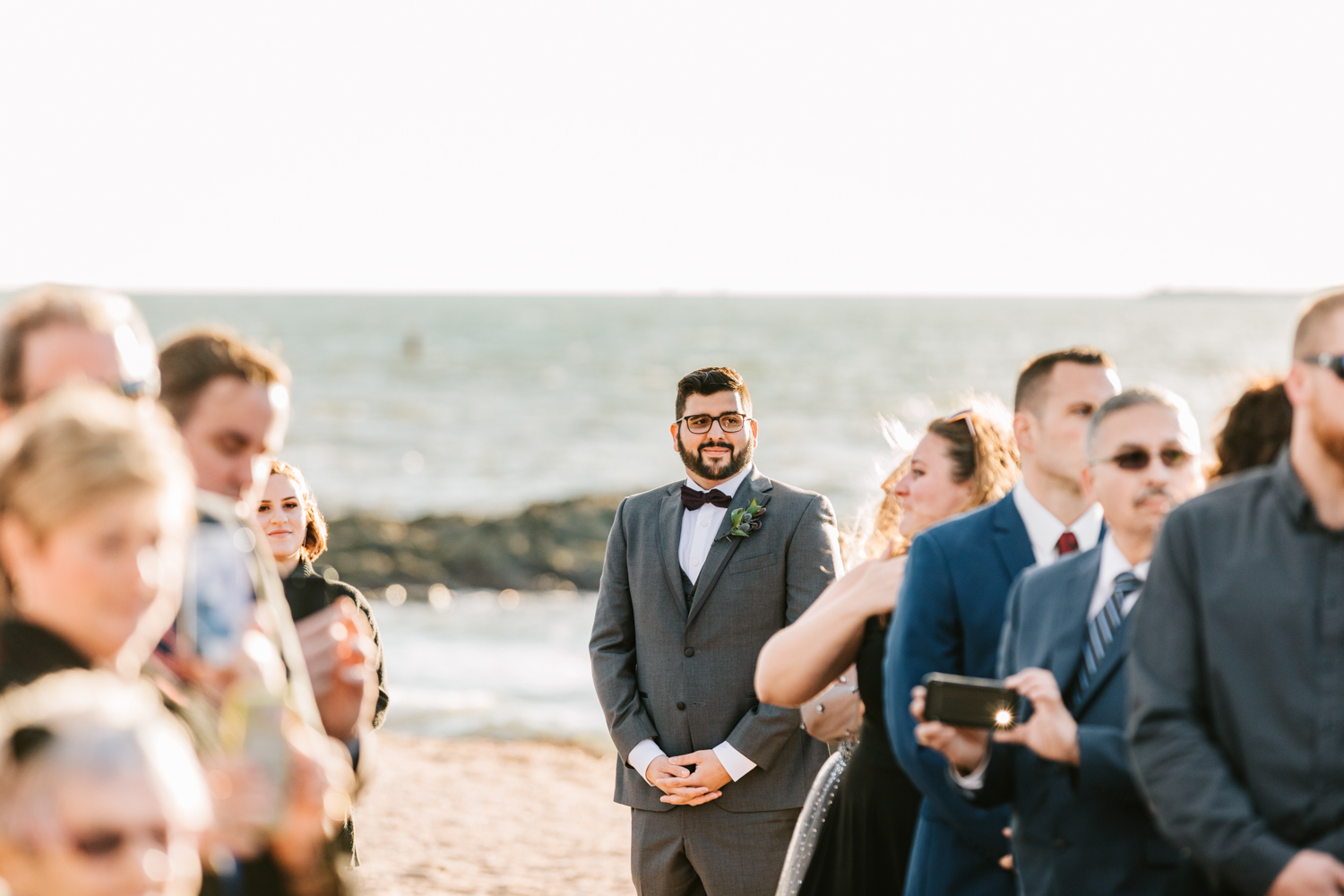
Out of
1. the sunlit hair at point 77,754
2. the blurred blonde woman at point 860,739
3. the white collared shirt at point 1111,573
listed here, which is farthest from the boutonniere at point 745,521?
the sunlit hair at point 77,754

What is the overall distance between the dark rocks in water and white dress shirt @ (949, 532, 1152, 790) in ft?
53.4

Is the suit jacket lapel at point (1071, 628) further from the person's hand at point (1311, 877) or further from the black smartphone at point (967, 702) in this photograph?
the person's hand at point (1311, 877)

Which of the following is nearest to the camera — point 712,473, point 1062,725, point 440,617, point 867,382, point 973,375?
point 1062,725

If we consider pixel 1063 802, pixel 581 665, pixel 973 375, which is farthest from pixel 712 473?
pixel 973 375

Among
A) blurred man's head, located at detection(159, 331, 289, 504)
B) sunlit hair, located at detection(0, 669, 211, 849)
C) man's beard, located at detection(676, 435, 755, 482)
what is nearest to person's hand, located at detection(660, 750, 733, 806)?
man's beard, located at detection(676, 435, 755, 482)

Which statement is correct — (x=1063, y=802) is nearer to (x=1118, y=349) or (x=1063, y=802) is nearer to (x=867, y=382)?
(x=867, y=382)

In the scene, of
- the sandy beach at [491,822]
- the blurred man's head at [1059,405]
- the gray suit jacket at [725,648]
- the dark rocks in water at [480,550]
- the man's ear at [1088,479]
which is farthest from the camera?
the dark rocks in water at [480,550]

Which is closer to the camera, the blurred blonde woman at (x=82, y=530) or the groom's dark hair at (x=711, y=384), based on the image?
the blurred blonde woman at (x=82, y=530)

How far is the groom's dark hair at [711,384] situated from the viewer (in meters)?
4.51

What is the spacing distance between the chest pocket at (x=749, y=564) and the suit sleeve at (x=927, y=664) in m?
1.32

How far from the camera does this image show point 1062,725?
8.31 ft

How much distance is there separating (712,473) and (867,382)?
164ft

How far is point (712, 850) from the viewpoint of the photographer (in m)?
4.28

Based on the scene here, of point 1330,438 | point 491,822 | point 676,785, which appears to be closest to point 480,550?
point 491,822
